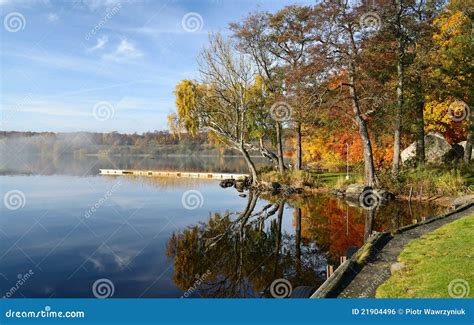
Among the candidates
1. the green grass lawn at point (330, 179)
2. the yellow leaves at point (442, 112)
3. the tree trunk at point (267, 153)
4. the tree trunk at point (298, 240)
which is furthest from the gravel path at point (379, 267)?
the tree trunk at point (267, 153)

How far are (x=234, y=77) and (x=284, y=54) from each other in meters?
3.74

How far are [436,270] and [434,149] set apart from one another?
22.0 metres

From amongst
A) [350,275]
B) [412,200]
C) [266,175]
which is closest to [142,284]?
[350,275]

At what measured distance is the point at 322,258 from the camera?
35.0 ft

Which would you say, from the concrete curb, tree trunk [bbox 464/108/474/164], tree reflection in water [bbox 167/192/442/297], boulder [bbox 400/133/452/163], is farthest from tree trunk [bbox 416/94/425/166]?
the concrete curb

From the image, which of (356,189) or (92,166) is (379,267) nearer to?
(356,189)

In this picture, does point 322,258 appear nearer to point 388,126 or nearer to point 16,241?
point 16,241

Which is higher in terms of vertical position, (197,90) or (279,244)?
(197,90)

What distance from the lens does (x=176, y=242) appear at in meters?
12.4

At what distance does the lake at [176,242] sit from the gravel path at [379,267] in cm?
116

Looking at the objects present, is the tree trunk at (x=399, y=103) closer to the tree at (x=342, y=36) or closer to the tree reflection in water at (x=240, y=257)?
the tree at (x=342, y=36)

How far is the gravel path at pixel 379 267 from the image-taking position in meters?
6.69

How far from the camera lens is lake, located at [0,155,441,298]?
899 cm

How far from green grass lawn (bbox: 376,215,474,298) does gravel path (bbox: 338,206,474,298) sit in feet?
0.63
